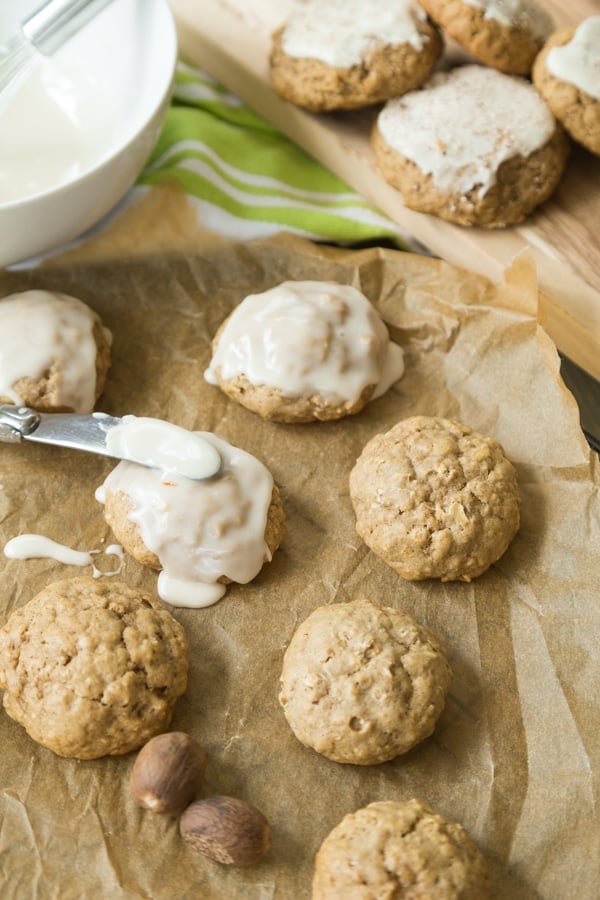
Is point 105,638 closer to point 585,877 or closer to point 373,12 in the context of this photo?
point 585,877

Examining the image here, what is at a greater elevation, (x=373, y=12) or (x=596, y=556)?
(x=373, y=12)

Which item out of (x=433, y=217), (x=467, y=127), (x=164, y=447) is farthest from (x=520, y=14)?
(x=164, y=447)

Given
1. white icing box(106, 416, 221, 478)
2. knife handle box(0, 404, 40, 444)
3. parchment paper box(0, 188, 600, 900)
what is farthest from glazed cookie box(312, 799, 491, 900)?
knife handle box(0, 404, 40, 444)

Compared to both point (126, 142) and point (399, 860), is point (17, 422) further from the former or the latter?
point (399, 860)

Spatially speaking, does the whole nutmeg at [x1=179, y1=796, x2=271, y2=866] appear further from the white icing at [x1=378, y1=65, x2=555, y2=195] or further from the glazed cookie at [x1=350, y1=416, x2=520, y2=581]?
the white icing at [x1=378, y1=65, x2=555, y2=195]

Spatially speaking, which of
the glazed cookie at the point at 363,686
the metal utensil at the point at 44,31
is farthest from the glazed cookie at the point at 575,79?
the glazed cookie at the point at 363,686

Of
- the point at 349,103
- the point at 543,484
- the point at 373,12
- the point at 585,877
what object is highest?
the point at 373,12

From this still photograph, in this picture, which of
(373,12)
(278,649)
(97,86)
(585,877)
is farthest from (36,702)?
(373,12)
